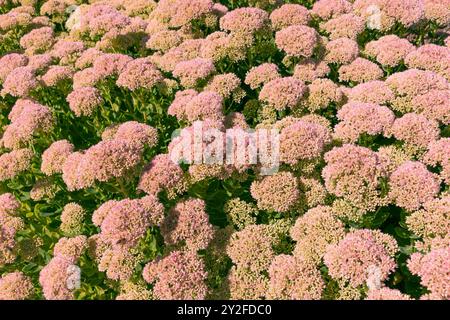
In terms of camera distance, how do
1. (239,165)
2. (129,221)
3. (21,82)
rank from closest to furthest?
(129,221) → (239,165) → (21,82)

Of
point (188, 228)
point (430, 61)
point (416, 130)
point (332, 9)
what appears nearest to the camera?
point (188, 228)

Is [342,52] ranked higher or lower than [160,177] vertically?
higher

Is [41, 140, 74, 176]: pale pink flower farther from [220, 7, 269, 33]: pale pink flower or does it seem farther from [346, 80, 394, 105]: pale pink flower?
[346, 80, 394, 105]: pale pink flower

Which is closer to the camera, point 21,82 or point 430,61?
point 430,61

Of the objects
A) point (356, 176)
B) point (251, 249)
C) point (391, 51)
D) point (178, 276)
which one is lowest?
Result: point (178, 276)

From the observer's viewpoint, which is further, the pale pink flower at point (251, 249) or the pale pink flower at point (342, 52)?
the pale pink flower at point (342, 52)

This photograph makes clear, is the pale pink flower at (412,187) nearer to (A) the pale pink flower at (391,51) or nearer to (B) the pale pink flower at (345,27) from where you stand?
(A) the pale pink flower at (391,51)

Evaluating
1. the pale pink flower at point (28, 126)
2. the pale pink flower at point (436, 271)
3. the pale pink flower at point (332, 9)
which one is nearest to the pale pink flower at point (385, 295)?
the pale pink flower at point (436, 271)

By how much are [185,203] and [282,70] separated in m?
4.56

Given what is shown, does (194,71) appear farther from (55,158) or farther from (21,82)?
(21,82)

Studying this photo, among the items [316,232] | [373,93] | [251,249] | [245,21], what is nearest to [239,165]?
[251,249]

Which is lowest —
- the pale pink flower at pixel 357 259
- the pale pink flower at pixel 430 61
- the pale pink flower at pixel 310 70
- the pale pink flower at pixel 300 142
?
the pale pink flower at pixel 357 259
